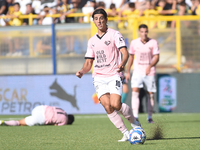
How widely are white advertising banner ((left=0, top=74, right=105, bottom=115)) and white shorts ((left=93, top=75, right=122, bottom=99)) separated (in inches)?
259

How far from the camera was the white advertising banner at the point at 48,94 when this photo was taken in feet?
43.0

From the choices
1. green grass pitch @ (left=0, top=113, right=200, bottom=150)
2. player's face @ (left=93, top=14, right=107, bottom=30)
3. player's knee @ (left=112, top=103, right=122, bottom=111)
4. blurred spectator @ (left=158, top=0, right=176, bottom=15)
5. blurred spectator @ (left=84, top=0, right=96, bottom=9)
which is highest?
blurred spectator @ (left=84, top=0, right=96, bottom=9)

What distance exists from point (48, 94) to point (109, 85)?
23.2 ft

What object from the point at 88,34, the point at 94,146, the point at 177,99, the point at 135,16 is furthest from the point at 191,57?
the point at 94,146

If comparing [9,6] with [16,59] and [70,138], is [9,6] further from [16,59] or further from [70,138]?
[70,138]

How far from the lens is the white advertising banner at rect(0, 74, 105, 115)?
13.1 metres

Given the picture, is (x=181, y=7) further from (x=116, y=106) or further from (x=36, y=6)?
(x=116, y=106)

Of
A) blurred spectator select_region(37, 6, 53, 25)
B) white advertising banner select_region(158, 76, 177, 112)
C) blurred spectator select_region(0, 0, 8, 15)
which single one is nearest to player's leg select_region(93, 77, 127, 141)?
white advertising banner select_region(158, 76, 177, 112)

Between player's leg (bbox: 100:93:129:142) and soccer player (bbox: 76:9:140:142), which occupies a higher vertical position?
soccer player (bbox: 76:9:140:142)

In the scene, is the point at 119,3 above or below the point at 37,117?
above

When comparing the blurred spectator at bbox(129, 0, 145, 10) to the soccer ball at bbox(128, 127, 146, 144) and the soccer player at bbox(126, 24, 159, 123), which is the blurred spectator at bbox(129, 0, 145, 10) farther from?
the soccer ball at bbox(128, 127, 146, 144)

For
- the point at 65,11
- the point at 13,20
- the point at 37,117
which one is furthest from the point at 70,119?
the point at 13,20

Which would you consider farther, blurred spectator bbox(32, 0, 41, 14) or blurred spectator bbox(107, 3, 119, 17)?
blurred spectator bbox(32, 0, 41, 14)

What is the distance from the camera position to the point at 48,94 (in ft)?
43.3
